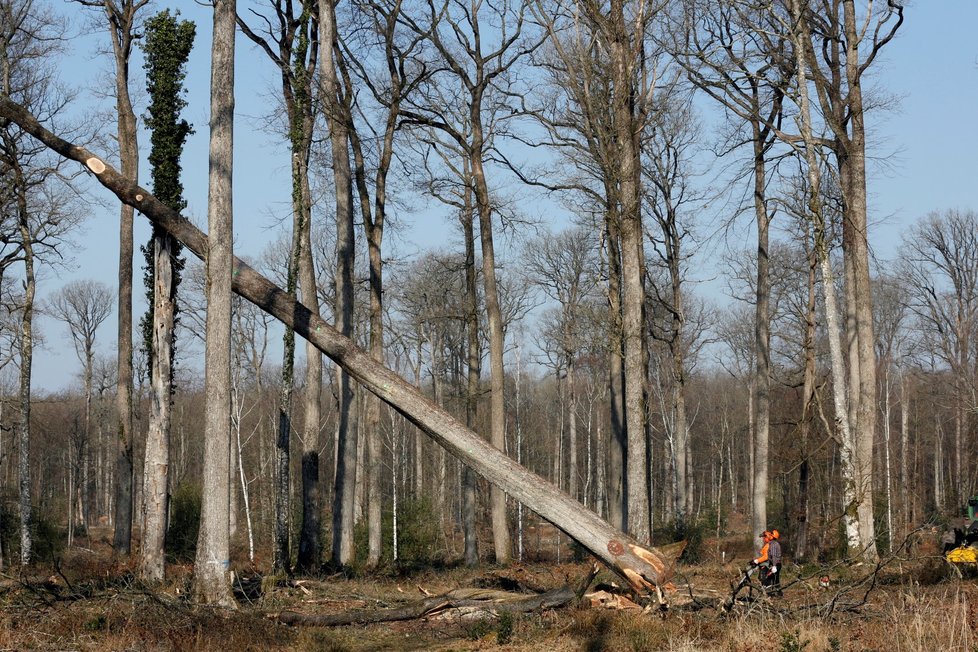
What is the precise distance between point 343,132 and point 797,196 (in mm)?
11302

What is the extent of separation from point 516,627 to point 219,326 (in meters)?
5.55

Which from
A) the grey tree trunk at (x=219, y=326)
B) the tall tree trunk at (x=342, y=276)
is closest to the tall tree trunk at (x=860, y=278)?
the tall tree trunk at (x=342, y=276)

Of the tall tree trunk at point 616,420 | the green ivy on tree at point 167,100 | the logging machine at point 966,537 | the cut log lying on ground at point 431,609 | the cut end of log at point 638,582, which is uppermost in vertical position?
the green ivy on tree at point 167,100

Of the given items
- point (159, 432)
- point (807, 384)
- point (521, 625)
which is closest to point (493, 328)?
point (807, 384)

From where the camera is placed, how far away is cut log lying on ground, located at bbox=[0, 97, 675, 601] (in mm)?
11195

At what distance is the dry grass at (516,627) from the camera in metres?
8.73

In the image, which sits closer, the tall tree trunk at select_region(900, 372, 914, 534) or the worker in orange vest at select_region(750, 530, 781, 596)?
the worker in orange vest at select_region(750, 530, 781, 596)

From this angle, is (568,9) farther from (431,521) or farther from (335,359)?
(431,521)

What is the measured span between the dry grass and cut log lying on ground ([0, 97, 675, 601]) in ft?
2.56

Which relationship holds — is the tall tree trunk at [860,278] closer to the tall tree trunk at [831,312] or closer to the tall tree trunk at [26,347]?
the tall tree trunk at [831,312]

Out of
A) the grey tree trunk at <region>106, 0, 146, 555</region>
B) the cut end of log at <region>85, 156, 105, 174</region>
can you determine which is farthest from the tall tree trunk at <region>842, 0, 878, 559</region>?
the grey tree trunk at <region>106, 0, 146, 555</region>

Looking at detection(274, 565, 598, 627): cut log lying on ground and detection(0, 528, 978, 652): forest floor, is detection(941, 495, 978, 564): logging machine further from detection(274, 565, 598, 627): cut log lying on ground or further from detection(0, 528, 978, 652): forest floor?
detection(274, 565, 598, 627): cut log lying on ground

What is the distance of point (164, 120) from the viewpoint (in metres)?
19.6

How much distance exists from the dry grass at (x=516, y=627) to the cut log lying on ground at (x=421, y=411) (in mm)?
781
